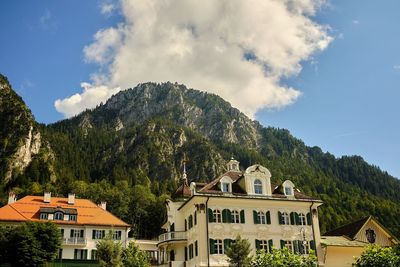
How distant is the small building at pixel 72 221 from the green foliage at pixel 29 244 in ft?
22.8

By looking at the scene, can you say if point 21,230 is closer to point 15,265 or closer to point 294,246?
point 15,265

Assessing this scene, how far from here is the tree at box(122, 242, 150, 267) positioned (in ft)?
128

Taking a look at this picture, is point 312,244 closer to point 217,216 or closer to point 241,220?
point 241,220

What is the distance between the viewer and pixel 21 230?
49.0m

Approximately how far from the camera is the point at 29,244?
48250 mm

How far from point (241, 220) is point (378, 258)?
14389 millimetres

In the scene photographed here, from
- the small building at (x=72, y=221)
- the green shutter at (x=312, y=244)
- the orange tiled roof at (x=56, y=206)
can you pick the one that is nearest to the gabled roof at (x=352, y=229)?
the green shutter at (x=312, y=244)

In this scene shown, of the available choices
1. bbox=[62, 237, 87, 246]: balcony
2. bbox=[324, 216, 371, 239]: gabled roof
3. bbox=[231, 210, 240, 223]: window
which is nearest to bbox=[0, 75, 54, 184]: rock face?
bbox=[62, 237, 87, 246]: balcony

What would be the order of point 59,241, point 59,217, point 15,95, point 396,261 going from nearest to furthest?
point 396,261 → point 59,241 → point 59,217 → point 15,95

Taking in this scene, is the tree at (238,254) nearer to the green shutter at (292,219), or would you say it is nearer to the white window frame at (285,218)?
the white window frame at (285,218)

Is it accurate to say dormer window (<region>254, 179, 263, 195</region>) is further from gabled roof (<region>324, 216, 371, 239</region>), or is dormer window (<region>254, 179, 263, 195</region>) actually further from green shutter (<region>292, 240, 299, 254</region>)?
gabled roof (<region>324, 216, 371, 239</region>)

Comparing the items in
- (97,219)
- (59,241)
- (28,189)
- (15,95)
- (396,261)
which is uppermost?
(15,95)

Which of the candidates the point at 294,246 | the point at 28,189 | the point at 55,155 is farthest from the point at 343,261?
the point at 55,155

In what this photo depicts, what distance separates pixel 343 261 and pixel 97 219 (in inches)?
1287
